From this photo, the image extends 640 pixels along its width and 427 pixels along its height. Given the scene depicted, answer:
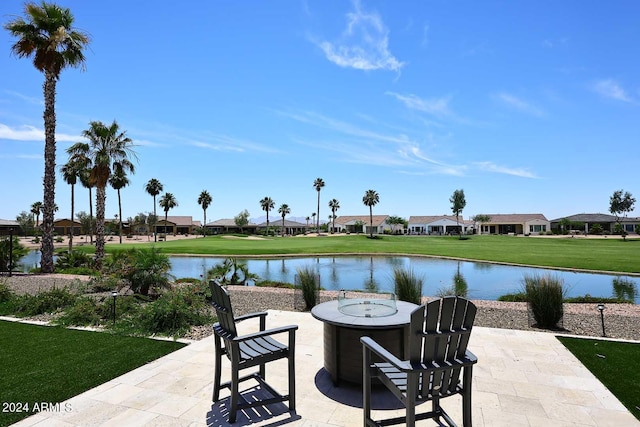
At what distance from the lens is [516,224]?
68.9 meters

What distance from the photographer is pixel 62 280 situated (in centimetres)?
1155

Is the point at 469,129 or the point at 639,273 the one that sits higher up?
the point at 469,129

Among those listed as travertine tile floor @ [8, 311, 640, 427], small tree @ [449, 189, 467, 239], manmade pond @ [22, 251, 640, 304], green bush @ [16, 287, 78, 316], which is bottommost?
manmade pond @ [22, 251, 640, 304]

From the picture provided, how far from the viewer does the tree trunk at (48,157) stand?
46.0 ft

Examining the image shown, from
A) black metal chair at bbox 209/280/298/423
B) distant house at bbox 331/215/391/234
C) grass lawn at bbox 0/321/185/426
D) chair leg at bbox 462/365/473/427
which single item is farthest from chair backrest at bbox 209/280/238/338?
distant house at bbox 331/215/391/234

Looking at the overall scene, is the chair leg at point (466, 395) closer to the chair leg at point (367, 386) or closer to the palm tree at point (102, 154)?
the chair leg at point (367, 386)

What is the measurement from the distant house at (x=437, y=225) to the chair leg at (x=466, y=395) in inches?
2841

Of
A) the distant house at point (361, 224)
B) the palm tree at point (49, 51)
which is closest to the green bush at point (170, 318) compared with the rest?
the palm tree at point (49, 51)

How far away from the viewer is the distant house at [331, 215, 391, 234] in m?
74.2

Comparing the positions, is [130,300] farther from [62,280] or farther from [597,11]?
[597,11]

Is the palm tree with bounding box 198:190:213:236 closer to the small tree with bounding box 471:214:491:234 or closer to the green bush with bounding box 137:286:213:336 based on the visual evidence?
the small tree with bounding box 471:214:491:234

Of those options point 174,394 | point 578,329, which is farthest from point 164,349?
point 578,329

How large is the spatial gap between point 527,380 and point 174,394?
3.67 metres

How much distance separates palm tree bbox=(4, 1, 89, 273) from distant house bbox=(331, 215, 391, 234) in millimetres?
60703
